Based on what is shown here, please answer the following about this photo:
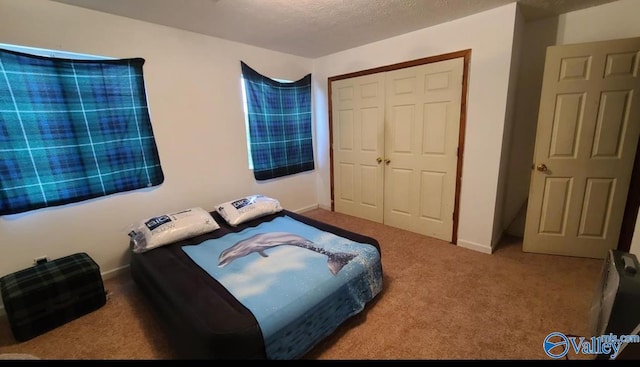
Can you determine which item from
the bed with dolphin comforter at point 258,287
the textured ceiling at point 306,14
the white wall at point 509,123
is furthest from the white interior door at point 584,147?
the bed with dolphin comforter at point 258,287

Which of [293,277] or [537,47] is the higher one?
[537,47]

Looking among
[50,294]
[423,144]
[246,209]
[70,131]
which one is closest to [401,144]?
[423,144]

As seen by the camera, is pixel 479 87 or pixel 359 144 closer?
pixel 479 87

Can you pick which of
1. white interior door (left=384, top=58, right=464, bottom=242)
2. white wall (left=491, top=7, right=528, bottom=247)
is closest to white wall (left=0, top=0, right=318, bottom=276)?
white interior door (left=384, top=58, right=464, bottom=242)

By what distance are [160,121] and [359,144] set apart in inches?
→ 90.6

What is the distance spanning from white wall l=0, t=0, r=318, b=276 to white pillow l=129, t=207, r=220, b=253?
0.34 meters

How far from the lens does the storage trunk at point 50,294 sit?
5.40 ft

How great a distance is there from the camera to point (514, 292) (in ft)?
6.60

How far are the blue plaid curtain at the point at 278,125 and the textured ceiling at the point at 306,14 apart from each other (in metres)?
0.61

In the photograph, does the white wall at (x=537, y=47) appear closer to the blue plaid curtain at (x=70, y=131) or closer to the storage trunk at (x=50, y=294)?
the blue plaid curtain at (x=70, y=131)

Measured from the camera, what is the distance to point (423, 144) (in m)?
2.92

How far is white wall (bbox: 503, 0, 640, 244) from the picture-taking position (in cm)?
220

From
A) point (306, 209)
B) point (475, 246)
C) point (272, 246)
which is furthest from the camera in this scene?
point (306, 209)

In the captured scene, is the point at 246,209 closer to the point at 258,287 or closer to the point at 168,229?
the point at 168,229
